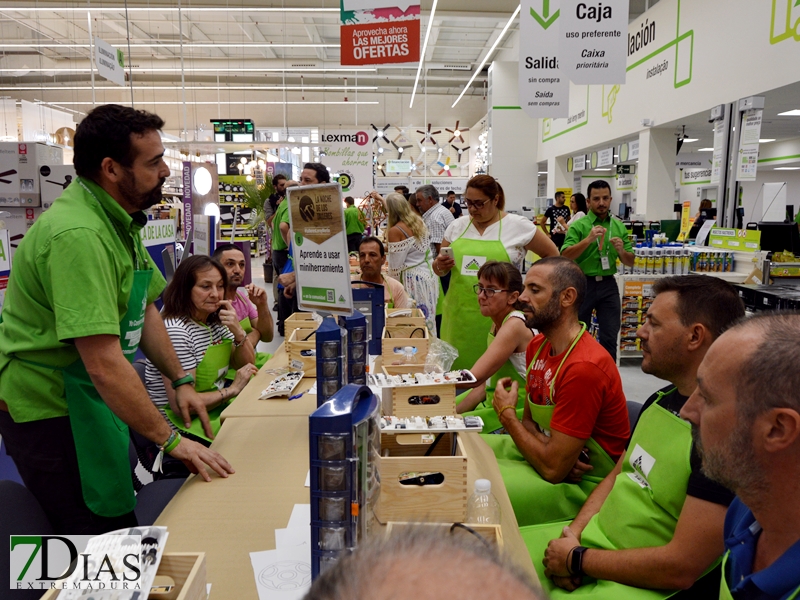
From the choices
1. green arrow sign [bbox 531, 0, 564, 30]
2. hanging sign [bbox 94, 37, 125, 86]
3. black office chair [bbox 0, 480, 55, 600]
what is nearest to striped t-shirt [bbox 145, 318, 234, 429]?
black office chair [bbox 0, 480, 55, 600]

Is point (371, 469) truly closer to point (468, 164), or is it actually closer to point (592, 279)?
point (592, 279)

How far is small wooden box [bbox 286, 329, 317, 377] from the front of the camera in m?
3.12

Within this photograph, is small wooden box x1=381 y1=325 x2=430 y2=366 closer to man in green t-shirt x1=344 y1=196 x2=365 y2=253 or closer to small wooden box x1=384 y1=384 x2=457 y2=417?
small wooden box x1=384 y1=384 x2=457 y2=417

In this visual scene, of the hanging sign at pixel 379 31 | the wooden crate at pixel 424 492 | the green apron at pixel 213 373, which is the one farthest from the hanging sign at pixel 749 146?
the wooden crate at pixel 424 492

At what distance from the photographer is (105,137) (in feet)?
5.87

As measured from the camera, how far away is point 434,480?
1612mm

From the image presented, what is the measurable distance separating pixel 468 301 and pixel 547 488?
5.77 feet

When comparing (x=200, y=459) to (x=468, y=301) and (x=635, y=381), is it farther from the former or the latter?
(x=635, y=381)

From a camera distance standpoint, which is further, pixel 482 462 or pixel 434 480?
pixel 482 462

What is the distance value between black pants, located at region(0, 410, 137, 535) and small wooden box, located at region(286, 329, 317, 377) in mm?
1355

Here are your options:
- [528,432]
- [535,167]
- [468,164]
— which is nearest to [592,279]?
[528,432]

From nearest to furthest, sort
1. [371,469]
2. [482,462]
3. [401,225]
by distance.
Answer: [371,469] < [482,462] < [401,225]

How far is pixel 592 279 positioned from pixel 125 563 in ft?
16.9

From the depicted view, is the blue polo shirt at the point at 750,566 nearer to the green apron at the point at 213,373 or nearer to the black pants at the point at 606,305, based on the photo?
the green apron at the point at 213,373
